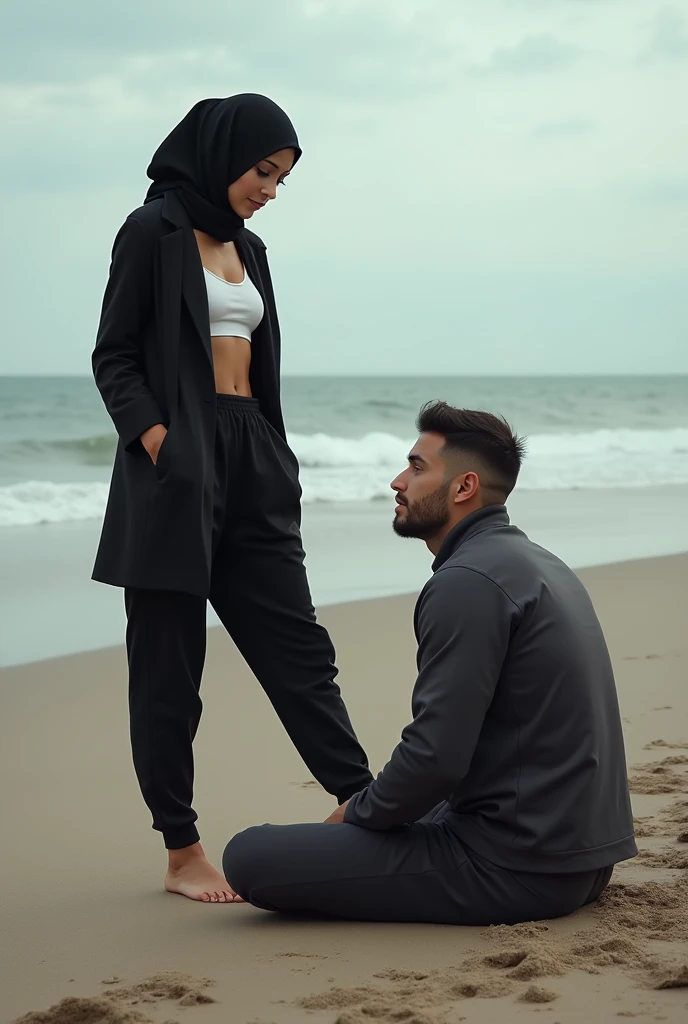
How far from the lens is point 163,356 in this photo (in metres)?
2.96

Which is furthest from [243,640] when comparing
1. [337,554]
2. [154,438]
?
[337,554]

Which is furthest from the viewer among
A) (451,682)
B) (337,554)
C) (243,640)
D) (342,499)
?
(342,499)

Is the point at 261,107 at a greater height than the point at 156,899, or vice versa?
the point at 261,107

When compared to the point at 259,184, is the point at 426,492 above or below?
below

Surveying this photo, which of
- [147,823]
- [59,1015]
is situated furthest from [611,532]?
[59,1015]

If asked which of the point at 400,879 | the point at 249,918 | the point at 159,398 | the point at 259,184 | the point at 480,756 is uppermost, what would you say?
the point at 259,184

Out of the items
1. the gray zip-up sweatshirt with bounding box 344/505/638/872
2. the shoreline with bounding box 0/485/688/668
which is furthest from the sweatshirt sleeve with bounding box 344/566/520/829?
the shoreline with bounding box 0/485/688/668

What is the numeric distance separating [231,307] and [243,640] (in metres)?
0.82

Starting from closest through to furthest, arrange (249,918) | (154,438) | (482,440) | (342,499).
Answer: (482,440) → (249,918) → (154,438) → (342,499)

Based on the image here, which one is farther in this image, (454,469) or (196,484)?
(196,484)

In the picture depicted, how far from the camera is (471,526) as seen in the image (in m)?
2.68

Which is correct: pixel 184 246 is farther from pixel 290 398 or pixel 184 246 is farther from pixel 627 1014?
pixel 290 398

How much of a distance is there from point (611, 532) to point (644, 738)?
5.64 m

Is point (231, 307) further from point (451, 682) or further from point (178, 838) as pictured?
point (178, 838)
